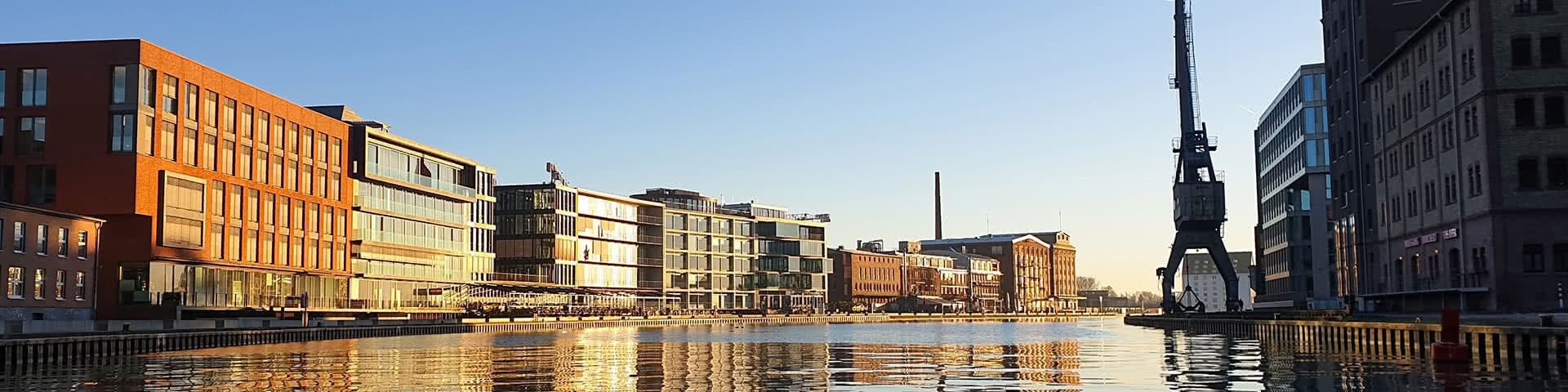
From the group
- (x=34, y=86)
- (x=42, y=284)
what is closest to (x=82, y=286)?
(x=42, y=284)

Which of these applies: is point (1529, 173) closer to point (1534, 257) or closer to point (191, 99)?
point (1534, 257)

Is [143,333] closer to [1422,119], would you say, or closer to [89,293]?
[89,293]

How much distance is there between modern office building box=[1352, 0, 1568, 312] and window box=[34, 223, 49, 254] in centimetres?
7310

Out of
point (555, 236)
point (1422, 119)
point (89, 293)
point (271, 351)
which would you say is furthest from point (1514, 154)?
point (555, 236)

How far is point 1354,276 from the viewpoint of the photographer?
367 feet

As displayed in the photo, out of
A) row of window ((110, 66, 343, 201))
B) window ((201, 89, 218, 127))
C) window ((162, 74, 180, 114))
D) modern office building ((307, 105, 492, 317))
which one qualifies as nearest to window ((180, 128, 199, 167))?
row of window ((110, 66, 343, 201))

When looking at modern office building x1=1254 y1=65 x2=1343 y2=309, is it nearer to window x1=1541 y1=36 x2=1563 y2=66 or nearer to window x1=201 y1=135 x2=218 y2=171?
window x1=1541 y1=36 x2=1563 y2=66

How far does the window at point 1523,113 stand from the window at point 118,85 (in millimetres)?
80434

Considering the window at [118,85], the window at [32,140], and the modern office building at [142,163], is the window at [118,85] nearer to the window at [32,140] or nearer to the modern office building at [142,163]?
the modern office building at [142,163]

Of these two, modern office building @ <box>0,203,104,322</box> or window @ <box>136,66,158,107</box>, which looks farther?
window @ <box>136,66,158,107</box>

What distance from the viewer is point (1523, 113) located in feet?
249

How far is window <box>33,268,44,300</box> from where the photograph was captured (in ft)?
275

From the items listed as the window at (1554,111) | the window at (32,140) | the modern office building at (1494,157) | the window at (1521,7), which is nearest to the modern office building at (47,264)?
the window at (32,140)

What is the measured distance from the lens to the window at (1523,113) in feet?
248
